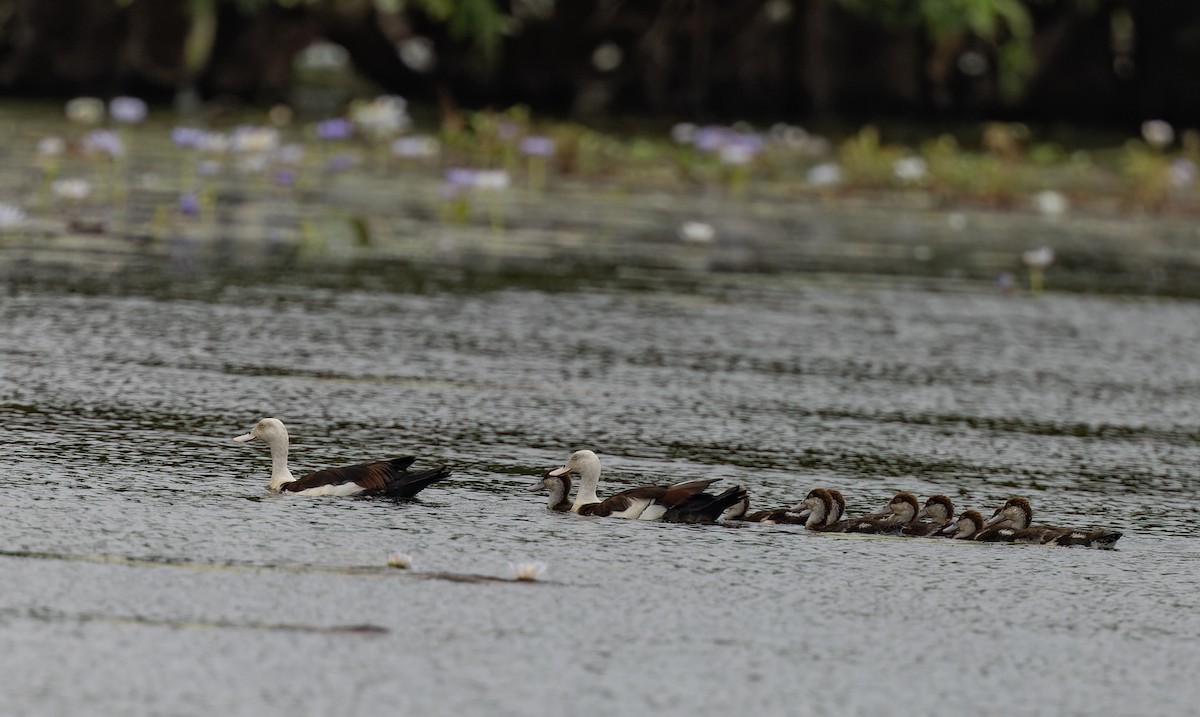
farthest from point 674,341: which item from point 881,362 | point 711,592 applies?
point 711,592

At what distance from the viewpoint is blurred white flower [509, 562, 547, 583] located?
4.34 m

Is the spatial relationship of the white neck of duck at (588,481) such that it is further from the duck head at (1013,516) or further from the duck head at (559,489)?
the duck head at (1013,516)

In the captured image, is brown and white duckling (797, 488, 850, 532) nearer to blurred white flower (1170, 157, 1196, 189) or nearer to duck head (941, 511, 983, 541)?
duck head (941, 511, 983, 541)

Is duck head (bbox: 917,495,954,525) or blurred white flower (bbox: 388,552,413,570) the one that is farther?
duck head (bbox: 917,495,954,525)

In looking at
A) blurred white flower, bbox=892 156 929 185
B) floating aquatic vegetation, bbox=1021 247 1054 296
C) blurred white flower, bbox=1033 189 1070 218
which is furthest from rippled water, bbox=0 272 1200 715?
blurred white flower, bbox=892 156 929 185

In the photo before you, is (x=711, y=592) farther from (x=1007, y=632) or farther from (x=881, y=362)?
(x=881, y=362)

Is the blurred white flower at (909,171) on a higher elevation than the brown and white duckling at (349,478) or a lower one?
higher

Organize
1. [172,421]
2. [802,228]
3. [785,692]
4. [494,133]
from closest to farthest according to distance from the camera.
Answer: [785,692]
[172,421]
[802,228]
[494,133]

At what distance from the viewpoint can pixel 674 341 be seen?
7965mm

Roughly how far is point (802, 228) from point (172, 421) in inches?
296

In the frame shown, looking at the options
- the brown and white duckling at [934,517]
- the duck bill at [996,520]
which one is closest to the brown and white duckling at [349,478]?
the brown and white duckling at [934,517]

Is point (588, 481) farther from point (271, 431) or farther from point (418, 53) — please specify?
point (418, 53)

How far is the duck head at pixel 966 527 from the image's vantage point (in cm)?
495

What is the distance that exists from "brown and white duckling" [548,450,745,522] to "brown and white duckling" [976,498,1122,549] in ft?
1.82
